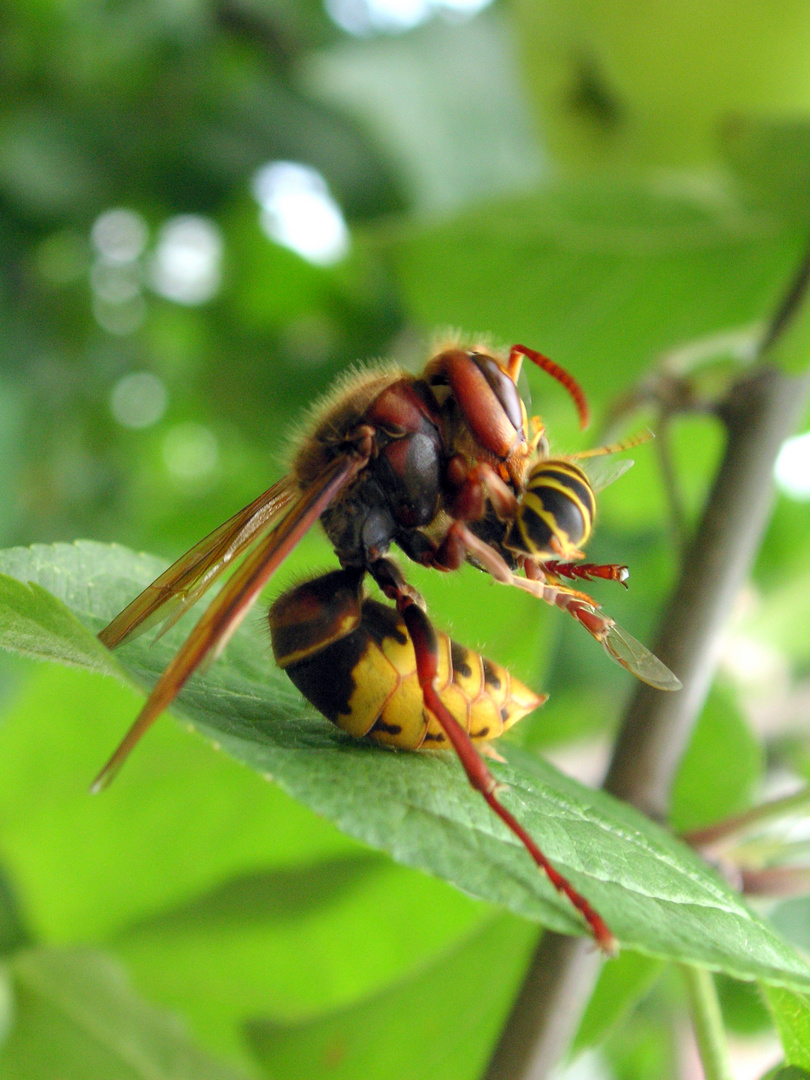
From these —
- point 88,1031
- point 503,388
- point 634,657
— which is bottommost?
point 88,1031

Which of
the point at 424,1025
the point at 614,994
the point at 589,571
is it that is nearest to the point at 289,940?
the point at 424,1025

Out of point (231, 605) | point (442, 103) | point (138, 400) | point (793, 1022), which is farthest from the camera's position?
point (138, 400)

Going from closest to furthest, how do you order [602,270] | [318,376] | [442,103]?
[602,270]
[442,103]
[318,376]

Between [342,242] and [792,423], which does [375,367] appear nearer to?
[792,423]

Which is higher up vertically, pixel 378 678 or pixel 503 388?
pixel 503 388

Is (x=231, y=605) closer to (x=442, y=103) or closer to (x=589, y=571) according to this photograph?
(x=589, y=571)

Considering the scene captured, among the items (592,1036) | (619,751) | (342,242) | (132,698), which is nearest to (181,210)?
(342,242)

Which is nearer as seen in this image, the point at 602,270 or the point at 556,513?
the point at 556,513
